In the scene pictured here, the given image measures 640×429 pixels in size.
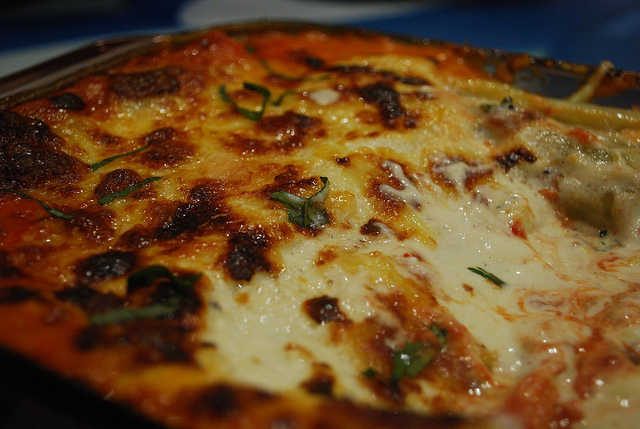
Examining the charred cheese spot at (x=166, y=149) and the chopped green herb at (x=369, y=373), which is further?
the charred cheese spot at (x=166, y=149)

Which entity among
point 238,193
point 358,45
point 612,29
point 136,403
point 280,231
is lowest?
point 136,403

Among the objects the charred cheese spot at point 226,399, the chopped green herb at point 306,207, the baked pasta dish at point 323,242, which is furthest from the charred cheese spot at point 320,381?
the chopped green herb at point 306,207

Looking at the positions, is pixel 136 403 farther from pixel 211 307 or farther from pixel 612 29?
pixel 612 29

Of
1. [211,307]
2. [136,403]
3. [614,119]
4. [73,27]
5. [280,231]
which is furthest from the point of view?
[73,27]

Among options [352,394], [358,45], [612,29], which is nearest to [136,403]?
[352,394]

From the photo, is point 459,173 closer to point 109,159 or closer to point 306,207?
point 306,207

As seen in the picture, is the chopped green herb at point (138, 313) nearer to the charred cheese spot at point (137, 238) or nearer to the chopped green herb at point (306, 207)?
the charred cheese spot at point (137, 238)
